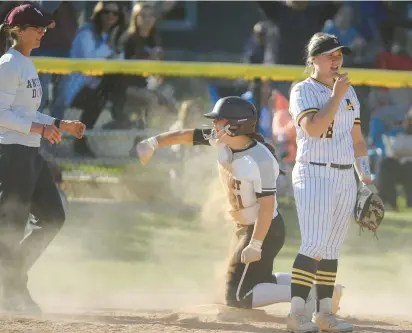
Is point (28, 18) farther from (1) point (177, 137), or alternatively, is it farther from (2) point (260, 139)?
(2) point (260, 139)

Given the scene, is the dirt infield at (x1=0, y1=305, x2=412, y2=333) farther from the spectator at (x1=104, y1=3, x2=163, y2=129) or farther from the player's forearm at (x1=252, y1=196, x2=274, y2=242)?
the spectator at (x1=104, y1=3, x2=163, y2=129)

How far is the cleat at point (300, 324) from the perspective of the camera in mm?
5824

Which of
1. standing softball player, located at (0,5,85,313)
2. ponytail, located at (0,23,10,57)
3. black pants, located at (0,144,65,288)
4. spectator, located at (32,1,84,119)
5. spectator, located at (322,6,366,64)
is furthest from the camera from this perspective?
Answer: spectator, located at (322,6,366,64)

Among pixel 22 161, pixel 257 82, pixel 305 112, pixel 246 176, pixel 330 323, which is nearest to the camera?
pixel 305 112

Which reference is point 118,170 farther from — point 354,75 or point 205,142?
point 205,142

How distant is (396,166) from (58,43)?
12.5ft

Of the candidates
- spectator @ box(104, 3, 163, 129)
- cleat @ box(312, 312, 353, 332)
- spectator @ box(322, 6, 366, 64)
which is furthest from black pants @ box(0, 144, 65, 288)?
spectator @ box(322, 6, 366, 64)

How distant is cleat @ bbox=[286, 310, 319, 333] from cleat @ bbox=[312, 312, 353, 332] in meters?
0.12

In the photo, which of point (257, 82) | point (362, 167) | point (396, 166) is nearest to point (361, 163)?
point (362, 167)

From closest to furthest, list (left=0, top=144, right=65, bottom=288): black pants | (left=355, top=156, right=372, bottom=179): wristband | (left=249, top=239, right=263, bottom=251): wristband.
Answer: (left=249, top=239, right=263, bottom=251): wristband, (left=355, top=156, right=372, bottom=179): wristband, (left=0, top=144, right=65, bottom=288): black pants

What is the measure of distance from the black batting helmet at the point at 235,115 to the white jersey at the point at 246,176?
0.13m

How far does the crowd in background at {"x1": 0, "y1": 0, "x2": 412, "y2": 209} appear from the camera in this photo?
11.1m

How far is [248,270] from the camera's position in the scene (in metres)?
6.50

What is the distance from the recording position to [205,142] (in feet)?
21.7
